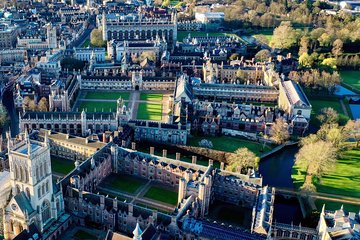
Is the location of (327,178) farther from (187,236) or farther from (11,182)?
(11,182)

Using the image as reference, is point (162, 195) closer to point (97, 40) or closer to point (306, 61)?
point (306, 61)

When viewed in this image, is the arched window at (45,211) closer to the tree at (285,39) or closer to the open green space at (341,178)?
the open green space at (341,178)

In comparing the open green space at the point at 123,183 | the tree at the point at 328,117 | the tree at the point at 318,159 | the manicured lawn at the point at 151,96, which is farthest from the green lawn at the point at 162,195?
the tree at the point at 328,117

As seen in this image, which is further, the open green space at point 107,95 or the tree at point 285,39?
the tree at point 285,39

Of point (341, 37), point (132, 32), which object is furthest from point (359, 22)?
point (132, 32)

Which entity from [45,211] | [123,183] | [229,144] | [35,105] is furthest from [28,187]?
[35,105]

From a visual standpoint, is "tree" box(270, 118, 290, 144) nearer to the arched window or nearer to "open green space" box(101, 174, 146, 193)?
"open green space" box(101, 174, 146, 193)
